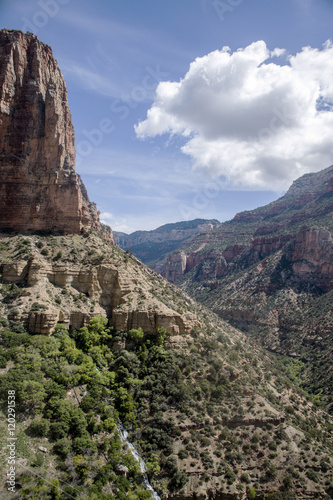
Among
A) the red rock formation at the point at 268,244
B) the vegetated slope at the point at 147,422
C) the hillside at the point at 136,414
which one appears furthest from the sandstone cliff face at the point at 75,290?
the red rock formation at the point at 268,244

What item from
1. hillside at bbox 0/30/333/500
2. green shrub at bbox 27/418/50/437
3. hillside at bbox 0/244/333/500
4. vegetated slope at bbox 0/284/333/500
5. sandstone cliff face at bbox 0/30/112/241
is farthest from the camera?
sandstone cliff face at bbox 0/30/112/241

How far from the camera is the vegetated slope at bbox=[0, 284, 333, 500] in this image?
1259 inches

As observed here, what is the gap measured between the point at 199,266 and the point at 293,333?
93858 mm

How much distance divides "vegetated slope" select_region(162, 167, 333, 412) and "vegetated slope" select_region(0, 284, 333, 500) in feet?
101

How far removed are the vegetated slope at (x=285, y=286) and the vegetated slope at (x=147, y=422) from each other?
101 feet

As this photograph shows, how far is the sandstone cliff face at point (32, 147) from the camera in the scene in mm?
55938

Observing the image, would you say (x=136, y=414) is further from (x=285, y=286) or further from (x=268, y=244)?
(x=268, y=244)

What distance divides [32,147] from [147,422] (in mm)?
50225

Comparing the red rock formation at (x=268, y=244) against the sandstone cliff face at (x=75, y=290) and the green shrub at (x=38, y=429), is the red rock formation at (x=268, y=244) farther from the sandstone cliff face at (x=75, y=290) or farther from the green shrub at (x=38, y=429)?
the green shrub at (x=38, y=429)

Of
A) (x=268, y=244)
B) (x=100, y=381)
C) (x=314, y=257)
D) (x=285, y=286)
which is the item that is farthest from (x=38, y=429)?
(x=268, y=244)

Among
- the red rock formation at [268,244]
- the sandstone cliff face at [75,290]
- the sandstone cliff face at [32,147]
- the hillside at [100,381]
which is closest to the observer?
the hillside at [100,381]

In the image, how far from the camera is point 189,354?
5044cm

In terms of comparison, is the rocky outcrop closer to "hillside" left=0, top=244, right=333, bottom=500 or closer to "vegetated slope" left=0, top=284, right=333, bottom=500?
"hillside" left=0, top=244, right=333, bottom=500

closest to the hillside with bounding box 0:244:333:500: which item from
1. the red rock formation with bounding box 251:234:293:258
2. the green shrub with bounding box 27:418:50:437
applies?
the green shrub with bounding box 27:418:50:437
